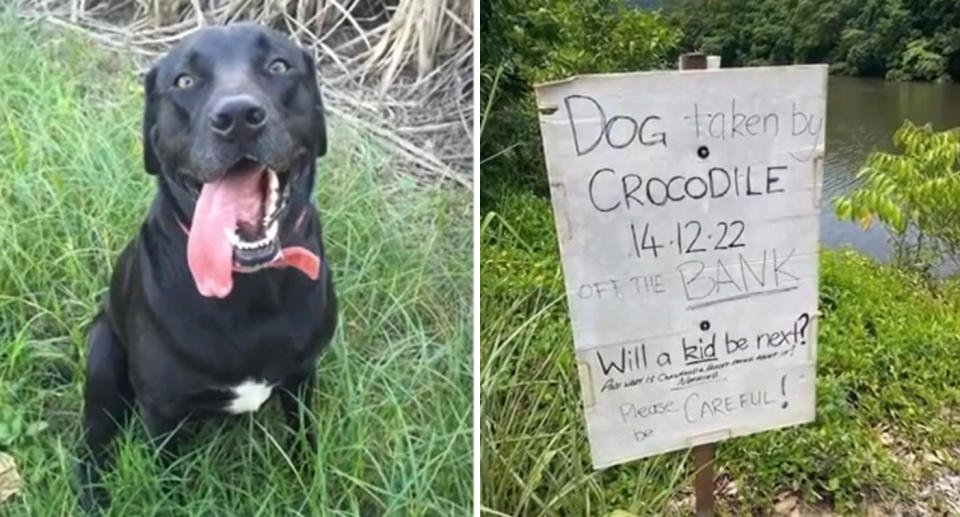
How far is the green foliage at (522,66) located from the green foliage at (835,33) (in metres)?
0.87

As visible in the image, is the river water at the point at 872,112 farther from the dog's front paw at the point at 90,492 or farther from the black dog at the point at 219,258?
the dog's front paw at the point at 90,492

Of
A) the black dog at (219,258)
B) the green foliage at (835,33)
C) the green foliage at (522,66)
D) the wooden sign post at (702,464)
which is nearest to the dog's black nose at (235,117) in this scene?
the black dog at (219,258)

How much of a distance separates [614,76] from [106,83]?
79 cm

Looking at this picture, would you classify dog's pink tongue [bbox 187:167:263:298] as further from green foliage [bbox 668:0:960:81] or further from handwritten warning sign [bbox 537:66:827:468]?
green foliage [bbox 668:0:960:81]

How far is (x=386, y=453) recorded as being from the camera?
173cm

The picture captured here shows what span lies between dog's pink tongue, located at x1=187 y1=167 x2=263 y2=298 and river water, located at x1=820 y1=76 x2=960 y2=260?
5.91m

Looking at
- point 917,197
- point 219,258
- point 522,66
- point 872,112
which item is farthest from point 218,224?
point 872,112

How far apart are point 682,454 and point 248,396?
1.24 m

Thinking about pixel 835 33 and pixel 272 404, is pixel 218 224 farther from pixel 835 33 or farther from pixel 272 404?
pixel 835 33

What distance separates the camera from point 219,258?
1.57m

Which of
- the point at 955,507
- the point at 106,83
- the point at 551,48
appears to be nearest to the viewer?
the point at 106,83

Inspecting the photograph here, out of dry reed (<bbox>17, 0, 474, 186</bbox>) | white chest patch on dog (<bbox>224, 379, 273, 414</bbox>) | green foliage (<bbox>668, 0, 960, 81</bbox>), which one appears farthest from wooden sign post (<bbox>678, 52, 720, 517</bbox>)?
green foliage (<bbox>668, 0, 960, 81</bbox>)

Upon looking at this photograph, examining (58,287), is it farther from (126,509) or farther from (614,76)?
(614,76)

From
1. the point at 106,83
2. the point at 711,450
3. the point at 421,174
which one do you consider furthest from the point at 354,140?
the point at 711,450
